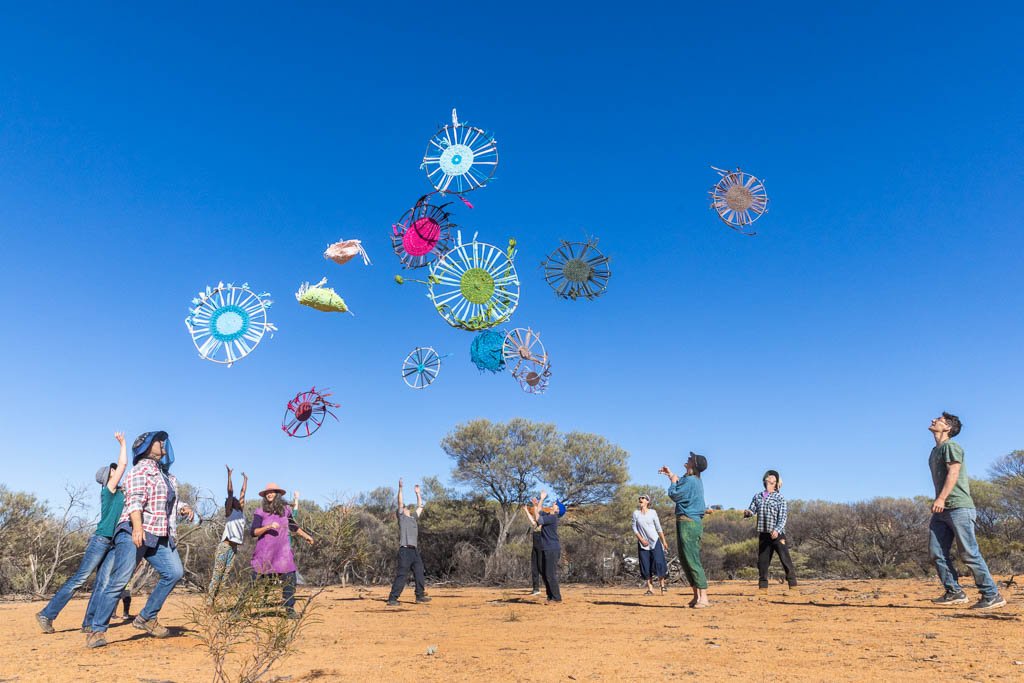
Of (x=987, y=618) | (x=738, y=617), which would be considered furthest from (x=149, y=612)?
(x=987, y=618)

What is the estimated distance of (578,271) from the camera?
12227 millimetres

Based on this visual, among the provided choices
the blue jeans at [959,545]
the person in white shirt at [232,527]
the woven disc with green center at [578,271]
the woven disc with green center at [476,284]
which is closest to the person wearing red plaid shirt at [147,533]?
the person in white shirt at [232,527]

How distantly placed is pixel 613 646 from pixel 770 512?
5665mm

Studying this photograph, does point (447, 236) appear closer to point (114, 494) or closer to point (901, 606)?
point (114, 494)

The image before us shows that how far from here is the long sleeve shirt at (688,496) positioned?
8734mm

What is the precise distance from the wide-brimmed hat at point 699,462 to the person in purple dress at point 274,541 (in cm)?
498

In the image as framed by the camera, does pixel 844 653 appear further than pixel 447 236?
No

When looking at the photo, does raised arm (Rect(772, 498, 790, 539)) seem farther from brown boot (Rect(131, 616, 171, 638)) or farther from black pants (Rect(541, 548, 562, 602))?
brown boot (Rect(131, 616, 171, 638))

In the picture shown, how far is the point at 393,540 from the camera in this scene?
22.4 meters

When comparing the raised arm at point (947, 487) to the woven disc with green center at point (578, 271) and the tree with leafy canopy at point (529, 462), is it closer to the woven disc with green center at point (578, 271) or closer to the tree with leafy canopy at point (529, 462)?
the woven disc with green center at point (578, 271)

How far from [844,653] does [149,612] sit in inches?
240

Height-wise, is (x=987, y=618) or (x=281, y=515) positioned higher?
(x=281, y=515)

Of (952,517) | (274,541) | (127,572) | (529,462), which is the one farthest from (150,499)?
(529,462)

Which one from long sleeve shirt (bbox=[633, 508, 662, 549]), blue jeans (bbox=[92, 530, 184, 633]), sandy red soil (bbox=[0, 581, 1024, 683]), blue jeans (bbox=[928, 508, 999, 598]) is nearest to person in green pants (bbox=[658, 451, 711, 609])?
sandy red soil (bbox=[0, 581, 1024, 683])
